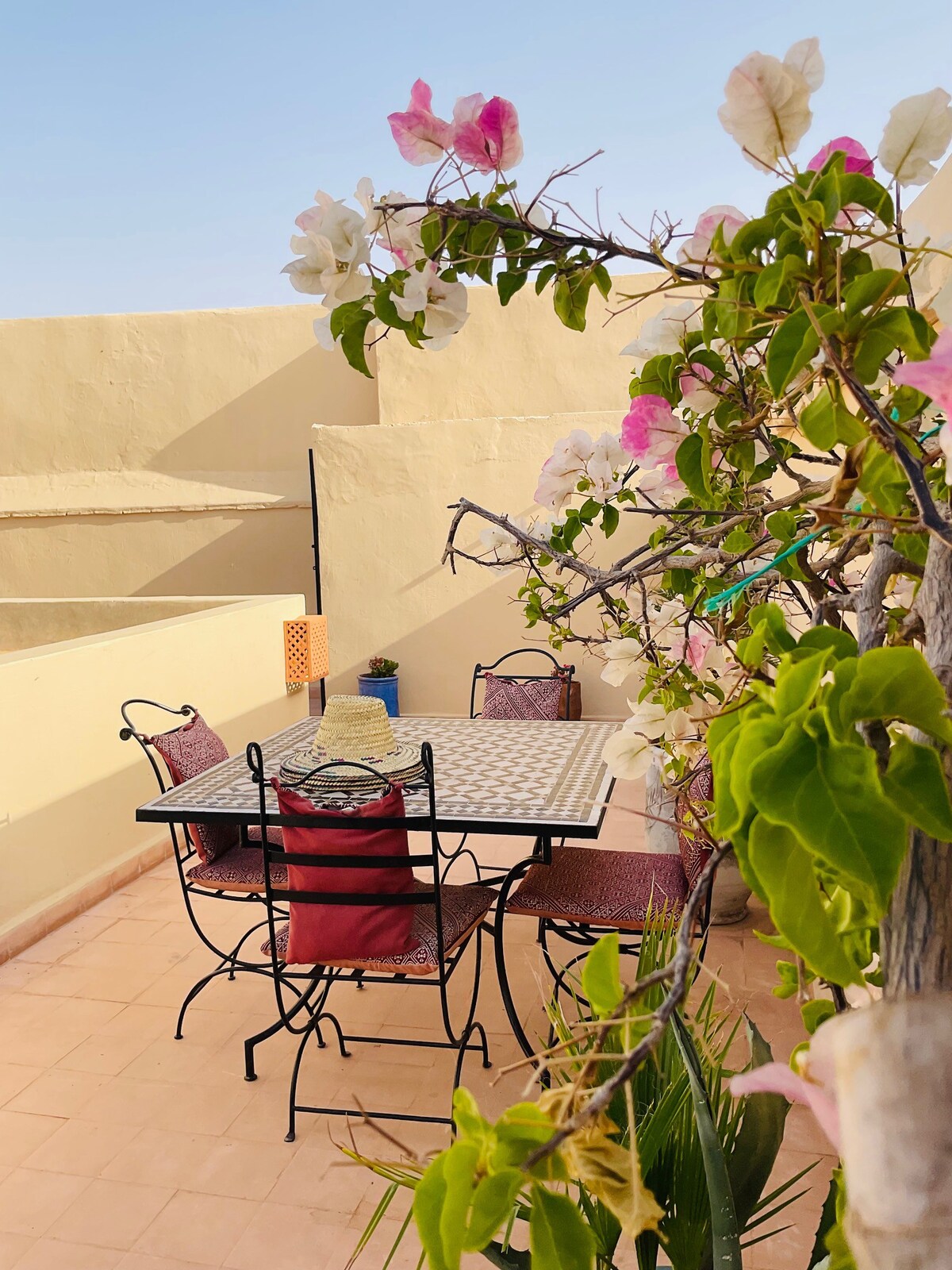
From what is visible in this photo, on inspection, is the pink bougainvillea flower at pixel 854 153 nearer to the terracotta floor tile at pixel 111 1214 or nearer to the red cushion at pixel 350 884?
the red cushion at pixel 350 884

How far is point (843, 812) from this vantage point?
0.30 meters

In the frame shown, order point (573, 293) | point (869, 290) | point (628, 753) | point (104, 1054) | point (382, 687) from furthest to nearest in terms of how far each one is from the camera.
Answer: point (382, 687), point (104, 1054), point (628, 753), point (573, 293), point (869, 290)

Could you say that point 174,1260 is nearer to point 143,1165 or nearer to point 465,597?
point 143,1165

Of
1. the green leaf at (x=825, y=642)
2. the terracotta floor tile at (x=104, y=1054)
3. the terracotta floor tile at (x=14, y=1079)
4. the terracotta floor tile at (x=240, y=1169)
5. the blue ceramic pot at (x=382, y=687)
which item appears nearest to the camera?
the green leaf at (x=825, y=642)

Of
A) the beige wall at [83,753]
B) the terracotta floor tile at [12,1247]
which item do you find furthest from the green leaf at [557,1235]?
the beige wall at [83,753]

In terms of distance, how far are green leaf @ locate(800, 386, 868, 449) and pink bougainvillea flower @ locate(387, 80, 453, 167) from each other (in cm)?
33

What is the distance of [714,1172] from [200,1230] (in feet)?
6.20

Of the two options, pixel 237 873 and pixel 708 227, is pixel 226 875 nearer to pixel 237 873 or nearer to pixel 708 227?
pixel 237 873

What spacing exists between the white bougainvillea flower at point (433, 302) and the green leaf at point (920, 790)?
36 cm

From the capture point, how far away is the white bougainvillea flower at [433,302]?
548 millimetres

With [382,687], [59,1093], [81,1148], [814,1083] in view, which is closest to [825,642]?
[814,1083]

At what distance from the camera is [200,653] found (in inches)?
196

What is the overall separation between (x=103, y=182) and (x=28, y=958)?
18142 millimetres

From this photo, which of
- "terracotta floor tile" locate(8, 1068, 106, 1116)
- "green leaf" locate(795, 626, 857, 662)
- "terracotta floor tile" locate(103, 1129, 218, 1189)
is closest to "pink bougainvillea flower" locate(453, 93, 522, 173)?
"green leaf" locate(795, 626, 857, 662)
